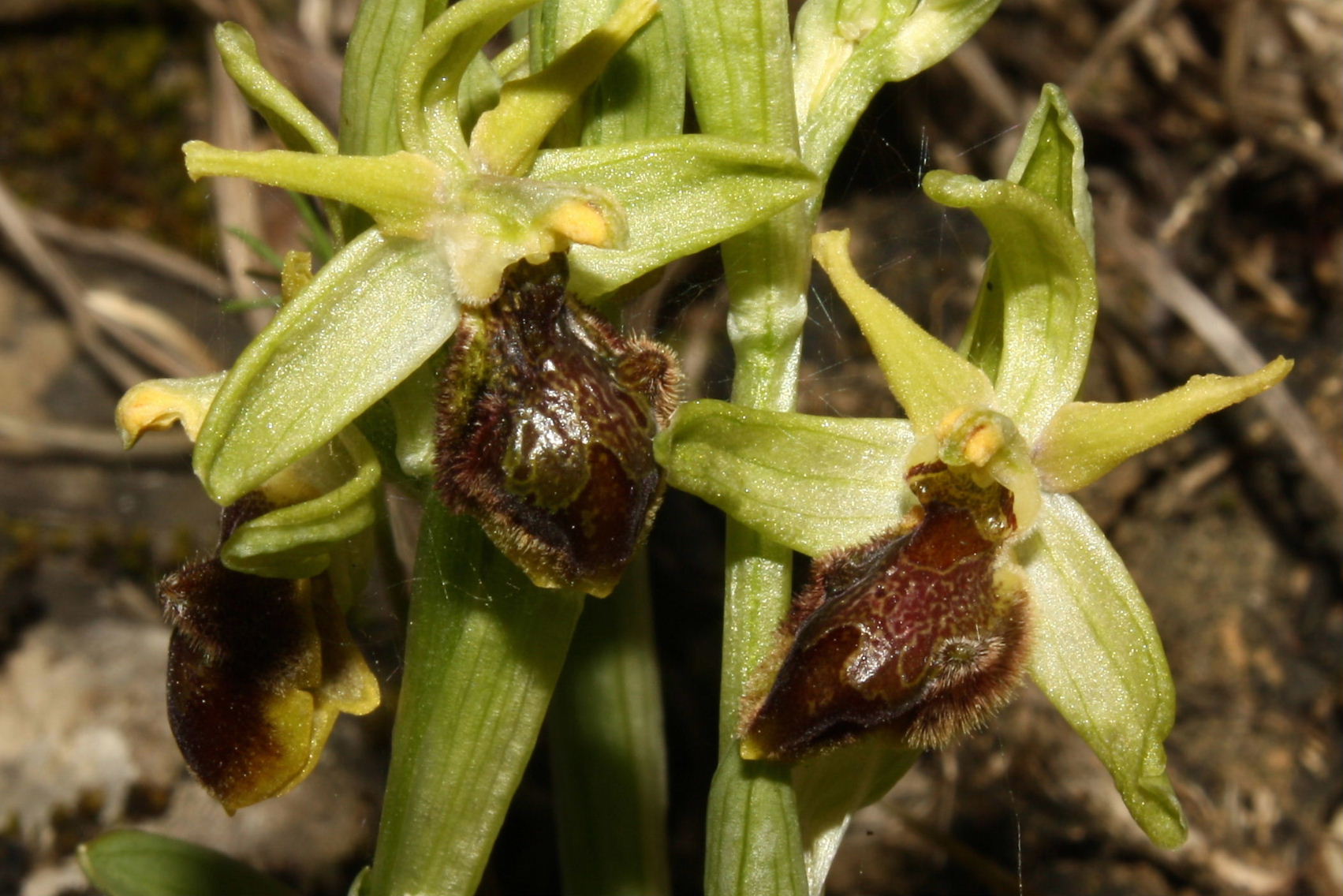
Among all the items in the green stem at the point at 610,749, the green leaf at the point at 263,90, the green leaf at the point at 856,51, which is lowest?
the green stem at the point at 610,749

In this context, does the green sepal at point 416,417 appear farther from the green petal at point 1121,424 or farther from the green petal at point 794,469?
the green petal at point 1121,424

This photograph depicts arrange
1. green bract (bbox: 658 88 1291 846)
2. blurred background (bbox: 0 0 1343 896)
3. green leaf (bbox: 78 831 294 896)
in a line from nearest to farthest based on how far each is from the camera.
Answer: green bract (bbox: 658 88 1291 846), green leaf (bbox: 78 831 294 896), blurred background (bbox: 0 0 1343 896)

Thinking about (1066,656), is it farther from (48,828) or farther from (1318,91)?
(1318,91)

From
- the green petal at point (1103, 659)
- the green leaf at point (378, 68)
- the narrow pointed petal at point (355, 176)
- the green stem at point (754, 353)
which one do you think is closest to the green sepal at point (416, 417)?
the narrow pointed petal at point (355, 176)

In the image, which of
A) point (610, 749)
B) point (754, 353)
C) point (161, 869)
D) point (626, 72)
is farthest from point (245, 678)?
point (626, 72)

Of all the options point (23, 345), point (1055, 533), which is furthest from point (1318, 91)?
point (23, 345)

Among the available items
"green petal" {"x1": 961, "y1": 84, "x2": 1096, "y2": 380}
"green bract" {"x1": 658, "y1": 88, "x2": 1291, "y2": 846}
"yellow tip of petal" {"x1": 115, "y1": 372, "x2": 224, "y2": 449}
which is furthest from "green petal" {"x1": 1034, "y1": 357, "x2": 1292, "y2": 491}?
"yellow tip of petal" {"x1": 115, "y1": 372, "x2": 224, "y2": 449}

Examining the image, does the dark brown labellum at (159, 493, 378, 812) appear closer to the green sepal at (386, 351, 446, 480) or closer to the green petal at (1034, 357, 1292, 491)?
the green sepal at (386, 351, 446, 480)
